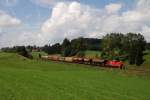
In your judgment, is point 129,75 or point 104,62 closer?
point 129,75

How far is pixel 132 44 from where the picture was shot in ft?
405

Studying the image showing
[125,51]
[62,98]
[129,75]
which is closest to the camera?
[62,98]

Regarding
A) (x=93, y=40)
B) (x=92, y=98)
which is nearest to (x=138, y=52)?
(x=93, y=40)

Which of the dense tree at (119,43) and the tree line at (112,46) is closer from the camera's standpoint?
the tree line at (112,46)

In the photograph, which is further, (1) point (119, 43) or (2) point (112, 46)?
(1) point (119, 43)

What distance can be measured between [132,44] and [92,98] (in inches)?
4109

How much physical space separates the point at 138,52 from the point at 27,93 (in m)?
80.7

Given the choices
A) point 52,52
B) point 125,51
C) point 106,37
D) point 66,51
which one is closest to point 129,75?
point 125,51

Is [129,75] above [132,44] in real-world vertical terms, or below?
below

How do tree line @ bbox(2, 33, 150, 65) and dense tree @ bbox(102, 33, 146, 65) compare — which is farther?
dense tree @ bbox(102, 33, 146, 65)

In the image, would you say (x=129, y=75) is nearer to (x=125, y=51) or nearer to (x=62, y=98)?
(x=62, y=98)

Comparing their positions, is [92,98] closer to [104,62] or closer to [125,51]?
[104,62]

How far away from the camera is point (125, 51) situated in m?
119

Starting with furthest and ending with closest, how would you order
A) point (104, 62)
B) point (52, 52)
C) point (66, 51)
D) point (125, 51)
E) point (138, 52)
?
1. point (52, 52)
2. point (66, 51)
3. point (125, 51)
4. point (138, 52)
5. point (104, 62)
